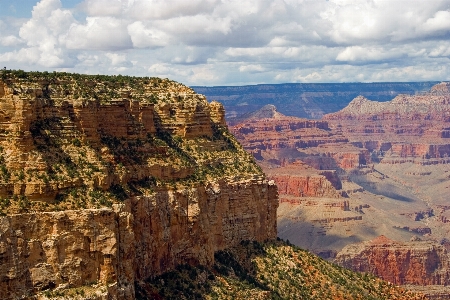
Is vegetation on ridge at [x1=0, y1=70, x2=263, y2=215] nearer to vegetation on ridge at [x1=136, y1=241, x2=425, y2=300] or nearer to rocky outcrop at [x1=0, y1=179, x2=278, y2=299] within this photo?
rocky outcrop at [x1=0, y1=179, x2=278, y2=299]

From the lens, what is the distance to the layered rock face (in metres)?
61.5

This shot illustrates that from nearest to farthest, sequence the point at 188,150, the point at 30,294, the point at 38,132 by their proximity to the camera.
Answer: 1. the point at 30,294
2. the point at 38,132
3. the point at 188,150

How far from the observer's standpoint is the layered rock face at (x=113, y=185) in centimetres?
6153

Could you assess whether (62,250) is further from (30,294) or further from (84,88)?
(84,88)

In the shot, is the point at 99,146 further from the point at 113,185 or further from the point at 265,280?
the point at 265,280

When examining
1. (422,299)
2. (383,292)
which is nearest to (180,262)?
(383,292)

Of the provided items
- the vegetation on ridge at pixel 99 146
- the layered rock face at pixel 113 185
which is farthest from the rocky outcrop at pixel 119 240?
the vegetation on ridge at pixel 99 146

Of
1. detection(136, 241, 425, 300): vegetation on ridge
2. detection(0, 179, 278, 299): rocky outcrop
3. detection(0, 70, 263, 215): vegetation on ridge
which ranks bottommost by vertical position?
detection(136, 241, 425, 300): vegetation on ridge

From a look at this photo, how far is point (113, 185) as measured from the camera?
70.8 meters

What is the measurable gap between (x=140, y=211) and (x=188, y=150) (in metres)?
15.5

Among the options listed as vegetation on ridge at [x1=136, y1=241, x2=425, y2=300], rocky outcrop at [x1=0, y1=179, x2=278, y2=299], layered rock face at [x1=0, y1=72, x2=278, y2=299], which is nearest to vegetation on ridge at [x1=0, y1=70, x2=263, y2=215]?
layered rock face at [x1=0, y1=72, x2=278, y2=299]

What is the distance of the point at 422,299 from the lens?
105 m

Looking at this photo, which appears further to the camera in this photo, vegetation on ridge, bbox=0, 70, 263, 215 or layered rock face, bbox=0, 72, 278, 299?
vegetation on ridge, bbox=0, 70, 263, 215

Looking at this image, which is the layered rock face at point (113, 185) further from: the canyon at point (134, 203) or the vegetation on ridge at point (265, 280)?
the vegetation on ridge at point (265, 280)
